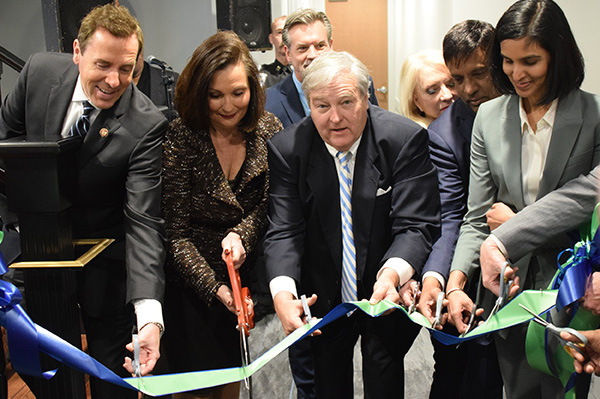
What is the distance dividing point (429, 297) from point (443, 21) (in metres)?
3.71

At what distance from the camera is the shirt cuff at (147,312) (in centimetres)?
184

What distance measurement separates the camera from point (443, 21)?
16.6 ft

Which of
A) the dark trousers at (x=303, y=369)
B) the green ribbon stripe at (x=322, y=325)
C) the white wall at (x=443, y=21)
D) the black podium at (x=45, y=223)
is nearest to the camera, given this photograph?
the black podium at (x=45, y=223)

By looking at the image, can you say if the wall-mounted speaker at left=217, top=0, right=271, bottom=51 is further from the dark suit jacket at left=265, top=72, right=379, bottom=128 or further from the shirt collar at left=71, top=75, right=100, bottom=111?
the shirt collar at left=71, top=75, right=100, bottom=111

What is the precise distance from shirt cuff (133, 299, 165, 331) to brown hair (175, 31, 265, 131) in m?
0.62

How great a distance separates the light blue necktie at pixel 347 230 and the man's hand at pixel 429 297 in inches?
8.6

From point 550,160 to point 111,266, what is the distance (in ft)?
4.63

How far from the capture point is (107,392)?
2.08 m

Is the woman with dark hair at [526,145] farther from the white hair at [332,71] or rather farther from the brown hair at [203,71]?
the brown hair at [203,71]

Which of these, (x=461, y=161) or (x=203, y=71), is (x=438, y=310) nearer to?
(x=461, y=161)

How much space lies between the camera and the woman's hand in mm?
2010

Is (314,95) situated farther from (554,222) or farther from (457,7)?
(457,7)

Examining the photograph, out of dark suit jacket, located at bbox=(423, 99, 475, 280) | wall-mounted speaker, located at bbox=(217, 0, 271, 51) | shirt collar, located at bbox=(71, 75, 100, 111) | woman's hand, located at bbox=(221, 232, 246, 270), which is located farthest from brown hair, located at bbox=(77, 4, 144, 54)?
wall-mounted speaker, located at bbox=(217, 0, 271, 51)

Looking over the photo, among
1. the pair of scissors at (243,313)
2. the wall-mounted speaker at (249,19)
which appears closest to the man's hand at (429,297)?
the pair of scissors at (243,313)
